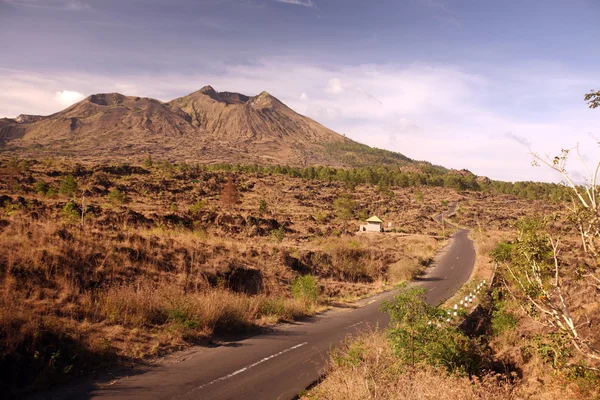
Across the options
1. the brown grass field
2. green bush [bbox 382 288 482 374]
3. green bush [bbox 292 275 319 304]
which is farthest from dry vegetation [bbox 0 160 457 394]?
green bush [bbox 382 288 482 374]

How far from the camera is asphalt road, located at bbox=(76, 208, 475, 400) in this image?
6438mm

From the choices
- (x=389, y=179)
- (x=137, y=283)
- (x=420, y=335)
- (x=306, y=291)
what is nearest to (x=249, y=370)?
(x=420, y=335)

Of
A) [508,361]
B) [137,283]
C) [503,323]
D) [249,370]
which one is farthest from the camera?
[503,323]

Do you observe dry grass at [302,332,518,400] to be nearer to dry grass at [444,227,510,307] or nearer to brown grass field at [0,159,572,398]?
brown grass field at [0,159,572,398]

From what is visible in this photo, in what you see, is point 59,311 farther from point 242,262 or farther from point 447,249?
point 447,249

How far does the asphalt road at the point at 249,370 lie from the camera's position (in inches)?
253

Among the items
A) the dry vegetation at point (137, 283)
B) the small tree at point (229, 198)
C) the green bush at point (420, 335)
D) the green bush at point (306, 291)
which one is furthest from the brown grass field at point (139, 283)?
the small tree at point (229, 198)

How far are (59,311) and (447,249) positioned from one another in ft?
130

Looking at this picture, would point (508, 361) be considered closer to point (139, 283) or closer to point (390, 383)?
point (390, 383)

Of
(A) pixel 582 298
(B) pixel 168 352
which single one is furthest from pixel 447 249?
(B) pixel 168 352

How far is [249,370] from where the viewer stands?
25.3 feet

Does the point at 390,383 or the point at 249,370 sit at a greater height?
the point at 390,383

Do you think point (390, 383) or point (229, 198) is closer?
point (390, 383)

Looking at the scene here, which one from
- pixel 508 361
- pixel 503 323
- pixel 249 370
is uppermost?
pixel 249 370
